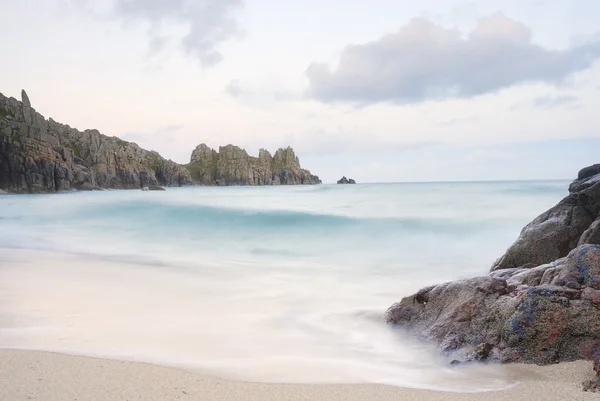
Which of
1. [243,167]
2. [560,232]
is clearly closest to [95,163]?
[243,167]

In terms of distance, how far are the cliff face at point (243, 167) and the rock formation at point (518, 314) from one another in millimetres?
120609

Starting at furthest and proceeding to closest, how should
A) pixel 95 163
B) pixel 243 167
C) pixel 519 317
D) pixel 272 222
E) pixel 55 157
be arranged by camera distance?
pixel 243 167
pixel 95 163
pixel 55 157
pixel 272 222
pixel 519 317

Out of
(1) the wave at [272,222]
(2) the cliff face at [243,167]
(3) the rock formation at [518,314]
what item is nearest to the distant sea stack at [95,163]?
(2) the cliff face at [243,167]

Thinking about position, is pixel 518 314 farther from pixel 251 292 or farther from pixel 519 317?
pixel 251 292

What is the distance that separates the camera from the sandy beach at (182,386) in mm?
3332

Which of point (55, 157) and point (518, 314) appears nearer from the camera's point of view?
point (518, 314)

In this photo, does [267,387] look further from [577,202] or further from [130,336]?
[577,202]

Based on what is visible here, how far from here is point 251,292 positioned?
819cm

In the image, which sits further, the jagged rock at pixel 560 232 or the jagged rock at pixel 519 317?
the jagged rock at pixel 560 232

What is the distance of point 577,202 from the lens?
773cm

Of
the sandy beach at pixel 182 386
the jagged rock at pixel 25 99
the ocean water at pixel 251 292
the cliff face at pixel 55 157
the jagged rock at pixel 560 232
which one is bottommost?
the ocean water at pixel 251 292

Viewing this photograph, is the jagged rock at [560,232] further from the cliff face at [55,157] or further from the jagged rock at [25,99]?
the jagged rock at [25,99]

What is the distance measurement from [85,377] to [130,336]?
1.60 meters

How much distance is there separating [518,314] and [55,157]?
260ft
